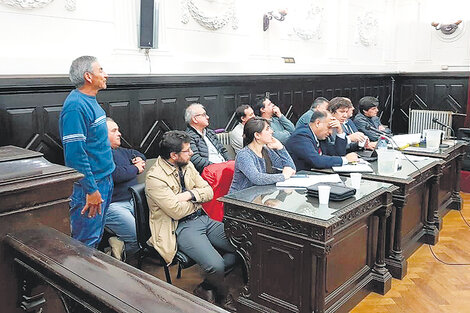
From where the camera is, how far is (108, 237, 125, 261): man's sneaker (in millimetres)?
3279

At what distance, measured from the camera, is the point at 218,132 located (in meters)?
5.09

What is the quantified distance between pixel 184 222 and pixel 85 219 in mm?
642

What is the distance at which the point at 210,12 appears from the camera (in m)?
5.22

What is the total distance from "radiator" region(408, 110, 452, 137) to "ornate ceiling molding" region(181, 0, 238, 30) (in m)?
4.51

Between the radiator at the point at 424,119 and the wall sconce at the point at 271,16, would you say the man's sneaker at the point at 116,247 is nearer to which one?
the wall sconce at the point at 271,16

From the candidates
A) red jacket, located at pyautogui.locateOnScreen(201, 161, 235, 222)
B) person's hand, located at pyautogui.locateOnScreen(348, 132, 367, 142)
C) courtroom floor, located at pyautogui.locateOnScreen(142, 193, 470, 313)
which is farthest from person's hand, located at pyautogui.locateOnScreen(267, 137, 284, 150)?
person's hand, located at pyautogui.locateOnScreen(348, 132, 367, 142)

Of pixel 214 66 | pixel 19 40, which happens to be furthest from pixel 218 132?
pixel 19 40

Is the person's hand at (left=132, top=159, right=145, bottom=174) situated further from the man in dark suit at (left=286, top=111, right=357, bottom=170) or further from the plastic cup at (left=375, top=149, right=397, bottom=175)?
the plastic cup at (left=375, top=149, right=397, bottom=175)

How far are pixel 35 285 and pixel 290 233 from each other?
1.68 metres

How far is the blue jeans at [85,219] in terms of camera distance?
9.30 ft

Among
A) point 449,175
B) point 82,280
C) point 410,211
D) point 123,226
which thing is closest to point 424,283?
point 410,211

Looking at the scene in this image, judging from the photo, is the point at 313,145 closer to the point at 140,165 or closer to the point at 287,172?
the point at 287,172

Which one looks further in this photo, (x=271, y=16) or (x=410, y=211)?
(x=271, y=16)

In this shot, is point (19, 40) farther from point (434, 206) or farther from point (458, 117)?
point (458, 117)
